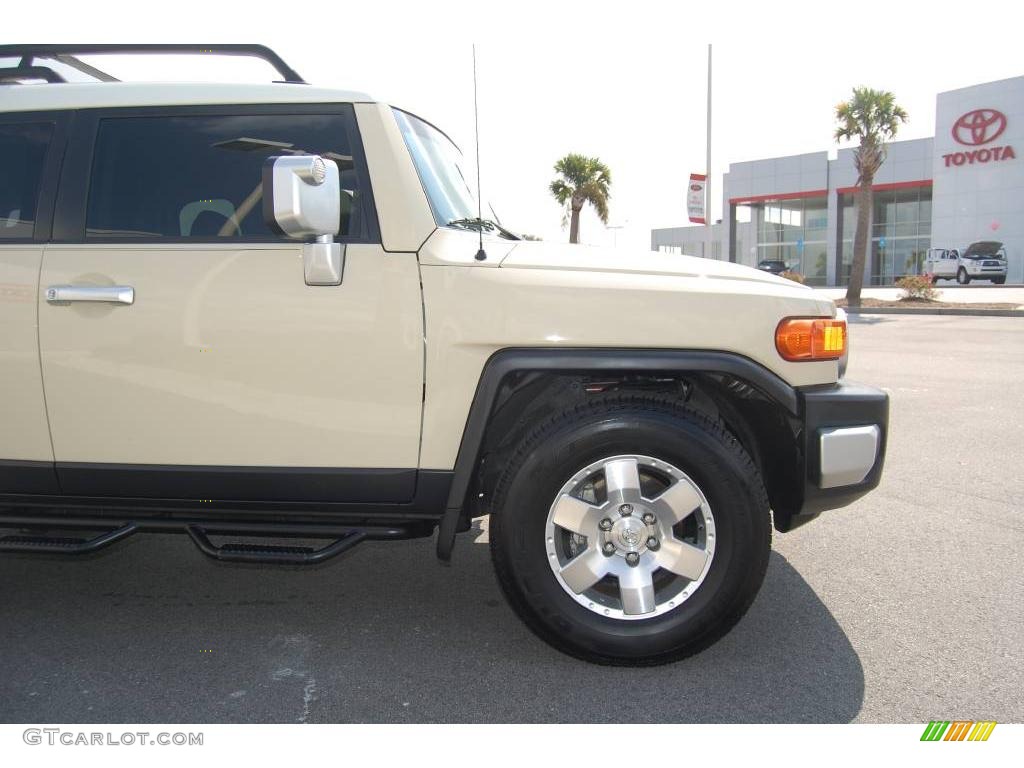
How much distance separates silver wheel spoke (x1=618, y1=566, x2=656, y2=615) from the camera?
2.87 meters

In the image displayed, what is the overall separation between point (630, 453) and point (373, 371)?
3.05 feet

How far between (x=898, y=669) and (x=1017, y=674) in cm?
39

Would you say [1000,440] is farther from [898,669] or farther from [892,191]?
[892,191]

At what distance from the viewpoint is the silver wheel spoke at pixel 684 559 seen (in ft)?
9.33

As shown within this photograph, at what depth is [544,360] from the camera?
2.80 meters

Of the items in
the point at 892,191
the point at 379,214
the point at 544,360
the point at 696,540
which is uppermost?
the point at 892,191

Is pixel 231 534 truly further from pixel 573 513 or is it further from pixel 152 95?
pixel 152 95

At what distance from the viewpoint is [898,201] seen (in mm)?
50438

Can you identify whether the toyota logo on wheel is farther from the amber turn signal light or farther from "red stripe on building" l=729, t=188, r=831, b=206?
the amber turn signal light

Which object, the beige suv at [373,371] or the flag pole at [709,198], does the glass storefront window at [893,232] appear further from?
the beige suv at [373,371]

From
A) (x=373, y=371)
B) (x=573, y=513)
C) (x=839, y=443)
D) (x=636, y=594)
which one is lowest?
(x=636, y=594)

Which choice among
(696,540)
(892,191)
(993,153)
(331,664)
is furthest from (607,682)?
(892,191)

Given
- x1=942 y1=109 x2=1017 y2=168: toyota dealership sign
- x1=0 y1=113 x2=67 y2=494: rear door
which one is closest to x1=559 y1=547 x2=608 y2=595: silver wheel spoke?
x1=0 y1=113 x2=67 y2=494: rear door

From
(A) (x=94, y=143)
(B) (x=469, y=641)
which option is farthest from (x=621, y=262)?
(A) (x=94, y=143)
